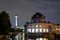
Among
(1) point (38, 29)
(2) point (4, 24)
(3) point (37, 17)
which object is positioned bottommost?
(1) point (38, 29)

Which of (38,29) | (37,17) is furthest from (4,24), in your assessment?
(37,17)

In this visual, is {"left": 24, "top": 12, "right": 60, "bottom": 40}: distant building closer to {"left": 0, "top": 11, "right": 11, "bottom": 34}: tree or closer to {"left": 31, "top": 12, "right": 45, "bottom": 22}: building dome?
{"left": 31, "top": 12, "right": 45, "bottom": 22}: building dome

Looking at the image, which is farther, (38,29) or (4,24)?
(38,29)

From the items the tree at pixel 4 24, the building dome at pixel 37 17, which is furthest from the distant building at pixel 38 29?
the tree at pixel 4 24

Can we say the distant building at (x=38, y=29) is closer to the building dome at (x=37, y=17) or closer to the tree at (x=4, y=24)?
the building dome at (x=37, y=17)

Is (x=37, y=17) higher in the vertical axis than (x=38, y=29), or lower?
higher

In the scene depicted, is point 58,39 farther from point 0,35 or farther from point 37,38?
point 0,35

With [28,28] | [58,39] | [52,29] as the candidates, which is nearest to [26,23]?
[28,28]

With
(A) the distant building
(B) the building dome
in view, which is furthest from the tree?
(B) the building dome

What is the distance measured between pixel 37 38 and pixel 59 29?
390 inches

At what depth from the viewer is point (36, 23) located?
9788cm

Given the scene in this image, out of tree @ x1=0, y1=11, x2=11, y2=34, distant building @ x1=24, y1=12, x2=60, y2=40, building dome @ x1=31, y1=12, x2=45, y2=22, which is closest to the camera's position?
tree @ x1=0, y1=11, x2=11, y2=34

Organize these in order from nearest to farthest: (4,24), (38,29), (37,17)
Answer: (4,24)
(38,29)
(37,17)

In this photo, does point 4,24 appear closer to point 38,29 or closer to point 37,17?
point 38,29
